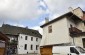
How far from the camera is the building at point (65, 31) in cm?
2355

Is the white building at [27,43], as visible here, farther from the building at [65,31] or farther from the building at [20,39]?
the building at [65,31]

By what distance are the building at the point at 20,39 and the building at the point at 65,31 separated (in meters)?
18.9

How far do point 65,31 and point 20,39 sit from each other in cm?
2594

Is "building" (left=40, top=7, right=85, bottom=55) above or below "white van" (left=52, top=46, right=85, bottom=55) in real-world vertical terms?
above

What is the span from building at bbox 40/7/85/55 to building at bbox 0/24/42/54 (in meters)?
18.9

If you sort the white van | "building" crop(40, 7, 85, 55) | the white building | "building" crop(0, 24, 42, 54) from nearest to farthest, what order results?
the white van, "building" crop(40, 7, 85, 55), "building" crop(0, 24, 42, 54), the white building

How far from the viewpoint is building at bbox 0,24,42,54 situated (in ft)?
153

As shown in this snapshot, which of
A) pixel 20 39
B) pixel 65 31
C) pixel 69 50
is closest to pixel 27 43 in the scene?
pixel 20 39

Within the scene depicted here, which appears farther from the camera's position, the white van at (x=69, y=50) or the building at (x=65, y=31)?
the building at (x=65, y=31)

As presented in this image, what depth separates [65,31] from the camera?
25.1 m

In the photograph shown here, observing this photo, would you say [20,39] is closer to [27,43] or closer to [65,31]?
[27,43]

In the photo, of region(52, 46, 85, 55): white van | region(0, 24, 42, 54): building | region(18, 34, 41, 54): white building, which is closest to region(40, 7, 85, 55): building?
region(52, 46, 85, 55): white van

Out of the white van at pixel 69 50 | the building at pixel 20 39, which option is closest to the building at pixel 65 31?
the white van at pixel 69 50

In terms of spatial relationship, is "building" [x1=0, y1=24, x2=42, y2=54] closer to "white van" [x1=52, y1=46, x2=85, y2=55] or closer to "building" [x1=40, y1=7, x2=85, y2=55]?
"building" [x1=40, y1=7, x2=85, y2=55]
